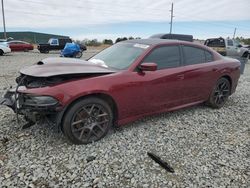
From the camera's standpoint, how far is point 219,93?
520 cm

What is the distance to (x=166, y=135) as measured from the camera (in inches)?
151

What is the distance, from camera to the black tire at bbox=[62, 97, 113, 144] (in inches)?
126

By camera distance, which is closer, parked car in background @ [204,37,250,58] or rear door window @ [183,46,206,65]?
rear door window @ [183,46,206,65]

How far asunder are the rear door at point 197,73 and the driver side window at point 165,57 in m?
0.21

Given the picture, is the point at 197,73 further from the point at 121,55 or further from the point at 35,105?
the point at 35,105

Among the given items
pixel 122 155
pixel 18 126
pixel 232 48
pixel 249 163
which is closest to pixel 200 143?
pixel 249 163

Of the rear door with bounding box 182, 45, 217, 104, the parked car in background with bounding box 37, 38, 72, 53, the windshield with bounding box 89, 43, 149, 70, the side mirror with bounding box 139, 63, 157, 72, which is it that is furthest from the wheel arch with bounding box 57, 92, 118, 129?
the parked car in background with bounding box 37, 38, 72, 53

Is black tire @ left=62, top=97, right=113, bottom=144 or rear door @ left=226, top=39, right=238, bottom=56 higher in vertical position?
rear door @ left=226, top=39, right=238, bottom=56

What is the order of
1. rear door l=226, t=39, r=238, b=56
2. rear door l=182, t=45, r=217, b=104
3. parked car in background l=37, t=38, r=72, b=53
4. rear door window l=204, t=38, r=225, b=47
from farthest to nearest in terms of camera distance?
parked car in background l=37, t=38, r=72, b=53, rear door window l=204, t=38, r=225, b=47, rear door l=226, t=39, r=238, b=56, rear door l=182, t=45, r=217, b=104

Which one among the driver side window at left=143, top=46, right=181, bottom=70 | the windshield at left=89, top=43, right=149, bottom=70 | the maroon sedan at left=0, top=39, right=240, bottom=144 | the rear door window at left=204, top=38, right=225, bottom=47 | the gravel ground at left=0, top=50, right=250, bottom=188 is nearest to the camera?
the gravel ground at left=0, top=50, right=250, bottom=188

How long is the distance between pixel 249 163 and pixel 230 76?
2.62 metres

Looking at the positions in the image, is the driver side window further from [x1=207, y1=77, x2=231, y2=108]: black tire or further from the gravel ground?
[x1=207, y1=77, x2=231, y2=108]: black tire

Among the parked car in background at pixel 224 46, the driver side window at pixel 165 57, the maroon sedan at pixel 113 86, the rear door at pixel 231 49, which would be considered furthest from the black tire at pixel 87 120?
the rear door at pixel 231 49

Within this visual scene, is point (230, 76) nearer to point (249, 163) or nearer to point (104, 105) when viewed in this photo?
point (249, 163)
